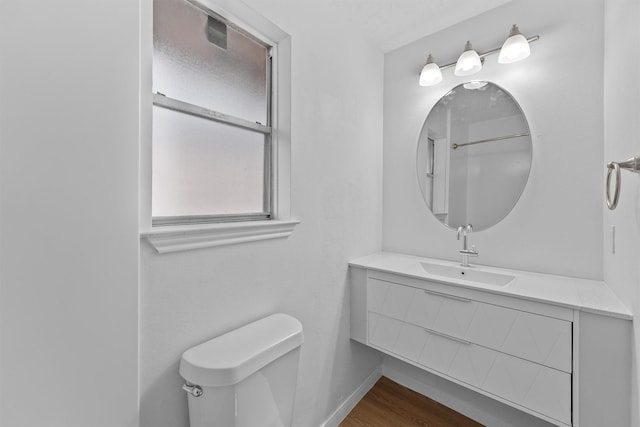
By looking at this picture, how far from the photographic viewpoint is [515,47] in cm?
152

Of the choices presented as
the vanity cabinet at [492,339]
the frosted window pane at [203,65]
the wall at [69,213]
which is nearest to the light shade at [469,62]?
the frosted window pane at [203,65]

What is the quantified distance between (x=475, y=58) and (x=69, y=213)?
204cm

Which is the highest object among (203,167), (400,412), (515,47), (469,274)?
(515,47)

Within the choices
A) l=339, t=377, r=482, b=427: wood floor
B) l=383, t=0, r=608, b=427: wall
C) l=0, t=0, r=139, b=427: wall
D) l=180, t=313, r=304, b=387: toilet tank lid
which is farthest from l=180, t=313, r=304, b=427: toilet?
l=383, t=0, r=608, b=427: wall

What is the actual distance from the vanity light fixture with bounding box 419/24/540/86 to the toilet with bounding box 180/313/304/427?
1.74m

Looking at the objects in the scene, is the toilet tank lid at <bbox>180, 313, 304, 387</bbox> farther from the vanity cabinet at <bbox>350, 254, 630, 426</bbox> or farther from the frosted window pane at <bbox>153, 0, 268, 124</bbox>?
the frosted window pane at <bbox>153, 0, 268, 124</bbox>

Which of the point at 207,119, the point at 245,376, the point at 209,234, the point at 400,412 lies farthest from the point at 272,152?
the point at 400,412

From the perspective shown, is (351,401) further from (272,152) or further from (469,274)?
(272,152)

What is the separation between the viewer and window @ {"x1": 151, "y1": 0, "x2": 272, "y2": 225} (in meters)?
1.03

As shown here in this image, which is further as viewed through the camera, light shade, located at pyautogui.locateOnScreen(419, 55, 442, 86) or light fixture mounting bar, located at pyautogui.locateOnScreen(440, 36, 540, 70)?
light shade, located at pyautogui.locateOnScreen(419, 55, 442, 86)

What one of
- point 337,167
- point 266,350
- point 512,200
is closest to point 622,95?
point 512,200

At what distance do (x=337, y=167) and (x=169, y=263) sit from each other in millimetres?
1063

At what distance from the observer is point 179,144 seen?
1073 mm

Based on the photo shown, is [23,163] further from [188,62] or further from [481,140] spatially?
[481,140]
